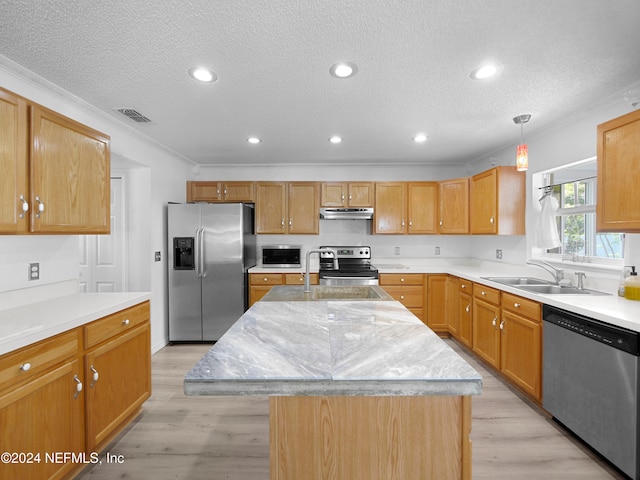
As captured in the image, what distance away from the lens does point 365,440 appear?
1033 millimetres

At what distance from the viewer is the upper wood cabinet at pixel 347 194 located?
439 cm

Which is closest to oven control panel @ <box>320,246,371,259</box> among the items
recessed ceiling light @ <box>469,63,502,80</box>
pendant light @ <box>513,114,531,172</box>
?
pendant light @ <box>513,114,531,172</box>

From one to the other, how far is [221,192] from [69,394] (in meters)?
3.16

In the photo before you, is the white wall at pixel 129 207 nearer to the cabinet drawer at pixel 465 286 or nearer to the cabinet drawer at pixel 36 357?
the cabinet drawer at pixel 36 357

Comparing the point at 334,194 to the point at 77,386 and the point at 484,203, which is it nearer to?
the point at 484,203

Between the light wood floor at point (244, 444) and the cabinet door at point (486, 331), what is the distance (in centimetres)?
35

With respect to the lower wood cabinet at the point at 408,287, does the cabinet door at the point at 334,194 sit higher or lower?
higher

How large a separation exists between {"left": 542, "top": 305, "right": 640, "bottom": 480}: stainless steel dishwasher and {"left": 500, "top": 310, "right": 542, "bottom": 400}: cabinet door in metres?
0.08

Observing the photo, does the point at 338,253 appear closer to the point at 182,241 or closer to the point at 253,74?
the point at 182,241

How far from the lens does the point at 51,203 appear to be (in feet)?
5.98

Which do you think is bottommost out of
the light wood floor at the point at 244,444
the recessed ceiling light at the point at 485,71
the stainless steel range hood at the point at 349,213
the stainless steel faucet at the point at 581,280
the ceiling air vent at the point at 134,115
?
the light wood floor at the point at 244,444

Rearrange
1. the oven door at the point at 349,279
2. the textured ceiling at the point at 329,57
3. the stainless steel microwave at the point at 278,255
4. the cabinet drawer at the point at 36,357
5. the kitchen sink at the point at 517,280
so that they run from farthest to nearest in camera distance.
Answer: the stainless steel microwave at the point at 278,255 < the oven door at the point at 349,279 < the kitchen sink at the point at 517,280 < the textured ceiling at the point at 329,57 < the cabinet drawer at the point at 36,357

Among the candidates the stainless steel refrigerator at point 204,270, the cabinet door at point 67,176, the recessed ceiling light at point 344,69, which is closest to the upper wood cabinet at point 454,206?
the recessed ceiling light at point 344,69

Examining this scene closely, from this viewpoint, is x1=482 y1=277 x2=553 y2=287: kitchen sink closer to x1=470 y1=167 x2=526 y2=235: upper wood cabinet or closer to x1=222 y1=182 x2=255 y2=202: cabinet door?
x1=470 y1=167 x2=526 y2=235: upper wood cabinet
